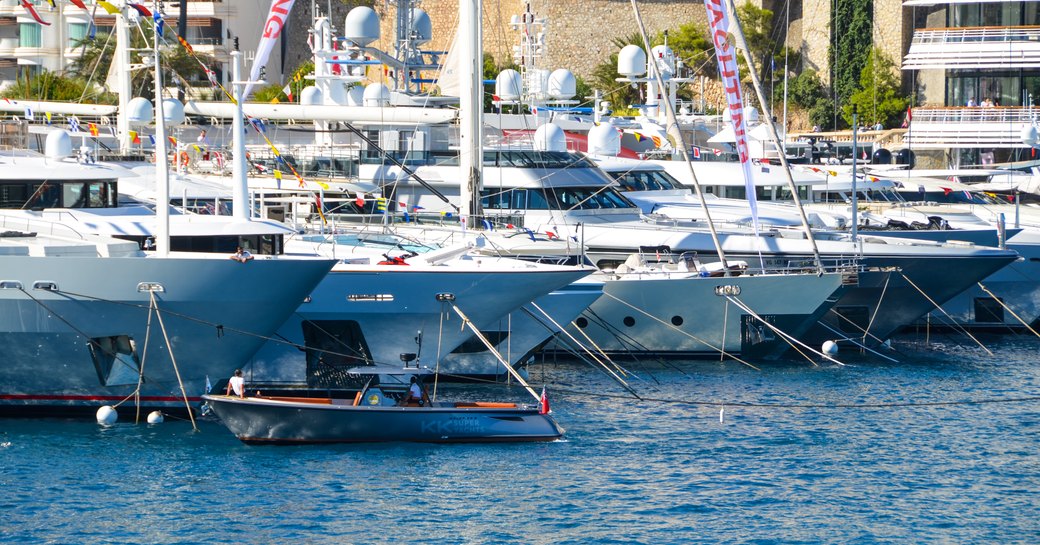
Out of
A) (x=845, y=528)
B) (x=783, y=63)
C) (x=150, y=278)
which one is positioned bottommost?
(x=845, y=528)

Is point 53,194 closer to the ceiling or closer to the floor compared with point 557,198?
closer to the ceiling

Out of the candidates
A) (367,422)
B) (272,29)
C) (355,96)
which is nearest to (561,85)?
(355,96)

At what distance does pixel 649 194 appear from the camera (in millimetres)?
43875

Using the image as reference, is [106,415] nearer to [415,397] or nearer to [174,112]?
[415,397]

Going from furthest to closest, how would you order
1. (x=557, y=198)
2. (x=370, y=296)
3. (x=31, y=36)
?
(x=31, y=36) → (x=557, y=198) → (x=370, y=296)

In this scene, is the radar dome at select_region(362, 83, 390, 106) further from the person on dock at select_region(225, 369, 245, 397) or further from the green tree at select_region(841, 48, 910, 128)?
the green tree at select_region(841, 48, 910, 128)

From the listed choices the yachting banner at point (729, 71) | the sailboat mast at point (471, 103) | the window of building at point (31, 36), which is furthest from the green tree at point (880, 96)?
the sailboat mast at point (471, 103)

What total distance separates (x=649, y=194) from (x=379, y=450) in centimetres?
2005

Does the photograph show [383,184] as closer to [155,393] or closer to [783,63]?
[155,393]

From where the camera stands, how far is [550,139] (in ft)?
133

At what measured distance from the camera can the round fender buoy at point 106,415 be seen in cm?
2612

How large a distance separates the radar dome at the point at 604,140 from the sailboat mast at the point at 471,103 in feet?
39.9

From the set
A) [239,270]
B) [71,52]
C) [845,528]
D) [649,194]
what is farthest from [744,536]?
[71,52]

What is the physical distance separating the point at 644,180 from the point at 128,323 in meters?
21.3
